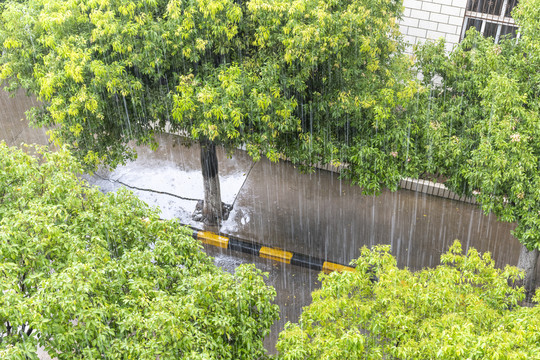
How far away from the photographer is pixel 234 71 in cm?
1081

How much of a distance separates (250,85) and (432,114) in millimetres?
4178

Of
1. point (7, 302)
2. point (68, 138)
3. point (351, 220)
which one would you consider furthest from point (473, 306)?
point (68, 138)

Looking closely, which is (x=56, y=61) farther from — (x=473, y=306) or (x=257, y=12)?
(x=473, y=306)

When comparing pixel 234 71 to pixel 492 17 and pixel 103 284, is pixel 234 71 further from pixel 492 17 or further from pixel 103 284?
pixel 492 17

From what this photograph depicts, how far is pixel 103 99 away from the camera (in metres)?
11.6

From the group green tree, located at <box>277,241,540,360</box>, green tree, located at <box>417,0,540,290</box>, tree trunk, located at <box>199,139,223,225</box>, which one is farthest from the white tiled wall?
green tree, located at <box>277,241,540,360</box>

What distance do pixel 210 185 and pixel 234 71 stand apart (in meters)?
4.84

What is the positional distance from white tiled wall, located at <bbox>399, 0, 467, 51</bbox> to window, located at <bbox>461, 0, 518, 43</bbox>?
299 mm

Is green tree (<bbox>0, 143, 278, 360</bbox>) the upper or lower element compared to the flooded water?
upper

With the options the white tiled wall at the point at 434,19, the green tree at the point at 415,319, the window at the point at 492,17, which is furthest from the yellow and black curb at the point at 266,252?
the window at the point at 492,17

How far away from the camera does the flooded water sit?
1454cm

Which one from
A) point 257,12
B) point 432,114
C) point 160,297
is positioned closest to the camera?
point 160,297

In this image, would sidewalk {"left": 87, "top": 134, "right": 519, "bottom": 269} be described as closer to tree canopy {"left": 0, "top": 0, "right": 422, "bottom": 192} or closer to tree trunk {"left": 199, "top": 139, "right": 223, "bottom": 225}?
tree trunk {"left": 199, "top": 139, "right": 223, "bottom": 225}

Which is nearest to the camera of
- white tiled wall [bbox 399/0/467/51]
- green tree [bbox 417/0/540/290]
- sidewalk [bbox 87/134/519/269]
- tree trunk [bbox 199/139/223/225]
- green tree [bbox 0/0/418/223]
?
green tree [bbox 417/0/540/290]
